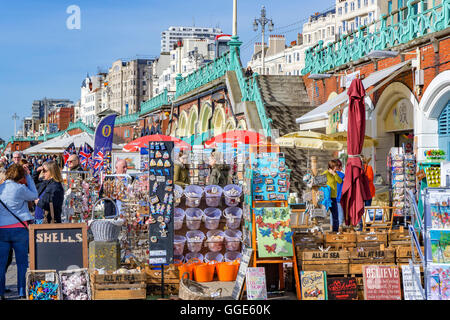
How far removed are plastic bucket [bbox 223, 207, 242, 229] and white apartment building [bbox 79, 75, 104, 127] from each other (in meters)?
137

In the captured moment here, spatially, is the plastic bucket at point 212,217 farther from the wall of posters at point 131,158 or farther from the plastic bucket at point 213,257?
the wall of posters at point 131,158

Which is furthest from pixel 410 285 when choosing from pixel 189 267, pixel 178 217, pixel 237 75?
pixel 237 75

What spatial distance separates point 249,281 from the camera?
25.6ft

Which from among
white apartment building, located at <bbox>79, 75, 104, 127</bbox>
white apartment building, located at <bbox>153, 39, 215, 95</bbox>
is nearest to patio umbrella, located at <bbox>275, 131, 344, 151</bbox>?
white apartment building, located at <bbox>153, 39, 215, 95</bbox>

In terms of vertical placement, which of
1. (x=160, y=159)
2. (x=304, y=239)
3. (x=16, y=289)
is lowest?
(x=16, y=289)

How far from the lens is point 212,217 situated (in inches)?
392

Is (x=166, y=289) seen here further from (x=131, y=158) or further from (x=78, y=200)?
→ (x=131, y=158)

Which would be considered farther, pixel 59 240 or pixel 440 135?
pixel 440 135

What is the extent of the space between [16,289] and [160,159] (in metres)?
3.12

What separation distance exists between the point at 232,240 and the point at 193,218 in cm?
74

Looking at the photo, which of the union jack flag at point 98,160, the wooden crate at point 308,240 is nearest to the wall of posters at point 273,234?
the wooden crate at point 308,240

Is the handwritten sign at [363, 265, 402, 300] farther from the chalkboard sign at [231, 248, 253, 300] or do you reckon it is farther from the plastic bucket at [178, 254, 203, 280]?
the plastic bucket at [178, 254, 203, 280]
